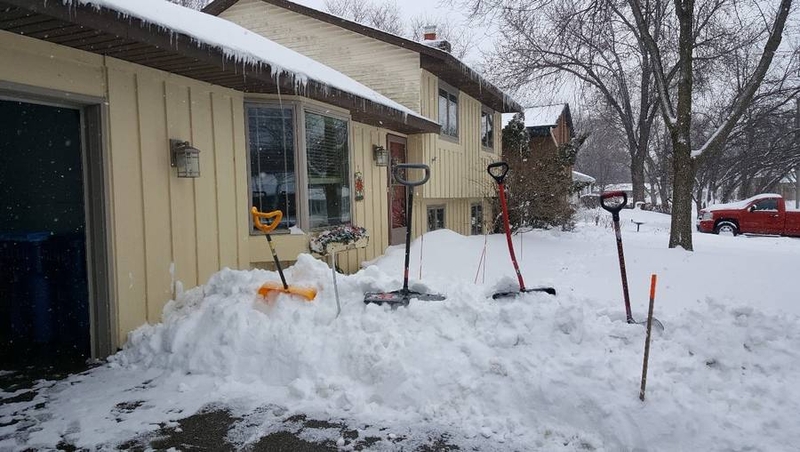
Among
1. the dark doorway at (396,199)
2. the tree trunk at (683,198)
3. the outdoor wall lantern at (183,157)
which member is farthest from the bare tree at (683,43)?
the outdoor wall lantern at (183,157)

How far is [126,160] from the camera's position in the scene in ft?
14.9

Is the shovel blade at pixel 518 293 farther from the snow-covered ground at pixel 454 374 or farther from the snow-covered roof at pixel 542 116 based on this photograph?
the snow-covered roof at pixel 542 116

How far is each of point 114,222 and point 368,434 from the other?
3028 mm

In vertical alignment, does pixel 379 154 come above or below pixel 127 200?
above

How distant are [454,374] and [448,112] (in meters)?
9.39

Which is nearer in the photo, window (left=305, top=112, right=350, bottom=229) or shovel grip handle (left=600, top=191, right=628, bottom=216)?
shovel grip handle (left=600, top=191, right=628, bottom=216)

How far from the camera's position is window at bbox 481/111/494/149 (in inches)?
582

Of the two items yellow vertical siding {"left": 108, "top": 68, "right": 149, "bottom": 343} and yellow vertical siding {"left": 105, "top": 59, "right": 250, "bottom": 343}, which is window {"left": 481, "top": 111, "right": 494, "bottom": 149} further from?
yellow vertical siding {"left": 108, "top": 68, "right": 149, "bottom": 343}

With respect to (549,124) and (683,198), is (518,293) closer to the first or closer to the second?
(683,198)

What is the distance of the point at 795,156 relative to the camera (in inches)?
1172

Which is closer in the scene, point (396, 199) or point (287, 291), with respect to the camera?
point (287, 291)

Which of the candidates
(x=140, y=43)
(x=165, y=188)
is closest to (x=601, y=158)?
(x=165, y=188)

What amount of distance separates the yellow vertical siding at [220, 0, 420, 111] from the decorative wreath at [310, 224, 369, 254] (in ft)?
13.1

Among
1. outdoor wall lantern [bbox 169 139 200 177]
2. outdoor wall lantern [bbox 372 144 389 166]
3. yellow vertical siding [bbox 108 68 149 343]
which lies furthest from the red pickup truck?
yellow vertical siding [bbox 108 68 149 343]
